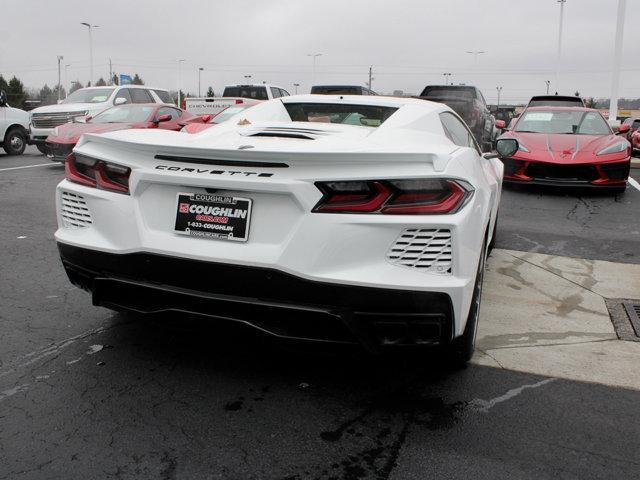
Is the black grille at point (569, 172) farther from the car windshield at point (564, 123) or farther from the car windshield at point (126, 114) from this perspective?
the car windshield at point (126, 114)

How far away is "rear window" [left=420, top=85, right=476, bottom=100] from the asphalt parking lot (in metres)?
14.9

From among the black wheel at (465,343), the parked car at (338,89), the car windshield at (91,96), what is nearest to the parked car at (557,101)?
the parked car at (338,89)

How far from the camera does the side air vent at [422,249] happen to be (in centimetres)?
253

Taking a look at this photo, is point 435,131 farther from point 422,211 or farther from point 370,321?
point 370,321

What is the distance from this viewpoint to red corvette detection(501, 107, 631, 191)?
927 cm

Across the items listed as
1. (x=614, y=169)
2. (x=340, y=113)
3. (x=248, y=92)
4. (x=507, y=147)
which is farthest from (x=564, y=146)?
(x=248, y=92)

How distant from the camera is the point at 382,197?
101 inches

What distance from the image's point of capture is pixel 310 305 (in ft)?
8.44

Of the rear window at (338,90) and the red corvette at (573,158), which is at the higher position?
the rear window at (338,90)

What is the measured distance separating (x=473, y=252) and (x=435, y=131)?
3.17ft

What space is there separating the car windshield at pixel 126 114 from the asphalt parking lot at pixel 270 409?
10287 millimetres

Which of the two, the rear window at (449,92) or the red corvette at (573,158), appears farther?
the rear window at (449,92)

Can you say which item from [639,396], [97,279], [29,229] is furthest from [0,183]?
[639,396]

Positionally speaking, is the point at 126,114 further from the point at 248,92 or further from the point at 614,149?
the point at 614,149
